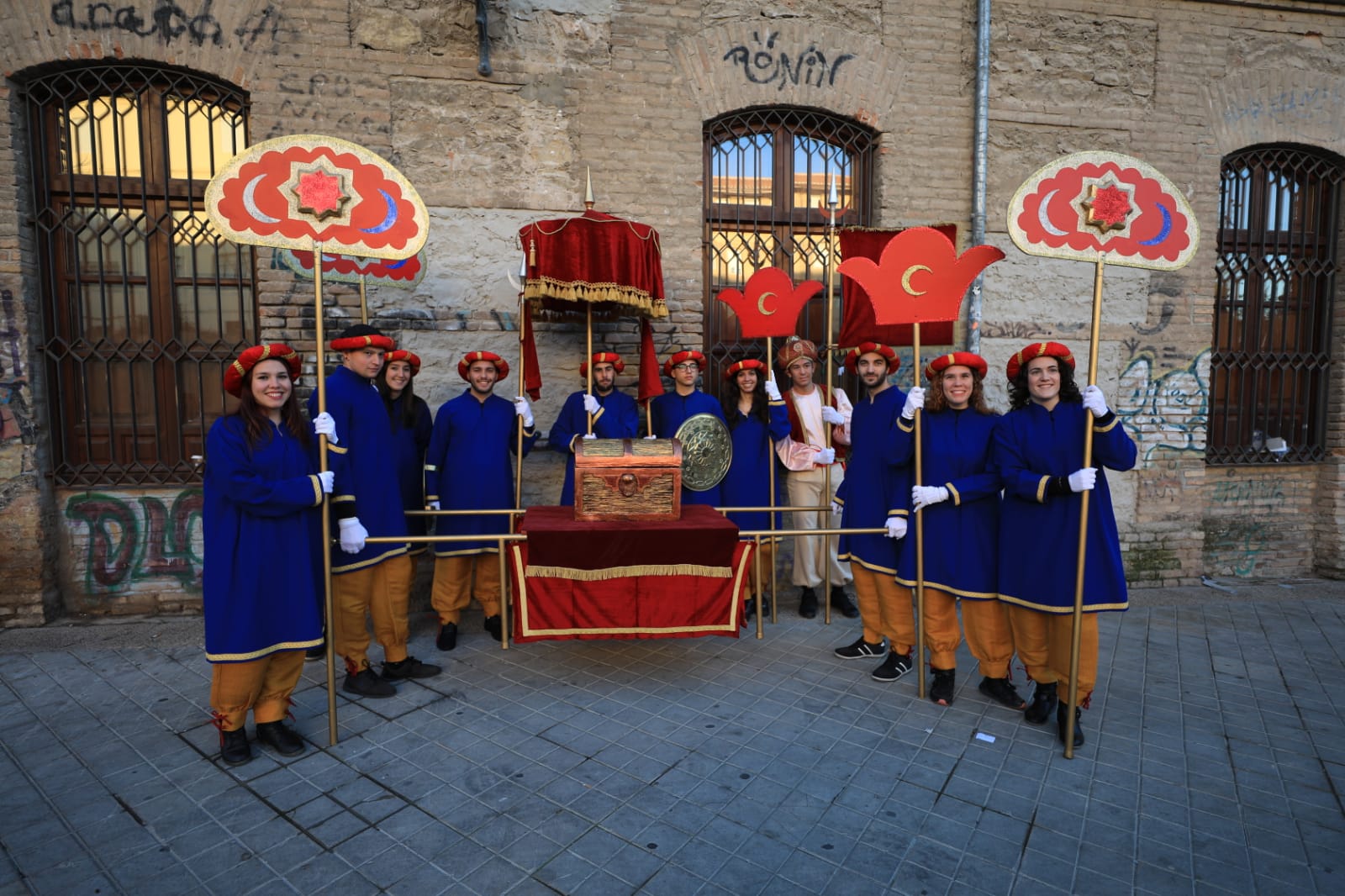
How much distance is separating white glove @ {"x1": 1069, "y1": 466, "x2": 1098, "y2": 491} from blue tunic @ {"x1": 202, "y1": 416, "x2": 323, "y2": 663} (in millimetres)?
3686

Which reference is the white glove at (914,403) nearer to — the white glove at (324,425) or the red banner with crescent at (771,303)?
the red banner with crescent at (771,303)

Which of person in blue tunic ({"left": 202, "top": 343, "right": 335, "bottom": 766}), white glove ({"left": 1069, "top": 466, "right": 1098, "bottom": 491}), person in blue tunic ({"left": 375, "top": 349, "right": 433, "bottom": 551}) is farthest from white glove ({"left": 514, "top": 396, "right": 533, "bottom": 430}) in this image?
white glove ({"left": 1069, "top": 466, "right": 1098, "bottom": 491})

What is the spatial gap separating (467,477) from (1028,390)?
11.8ft

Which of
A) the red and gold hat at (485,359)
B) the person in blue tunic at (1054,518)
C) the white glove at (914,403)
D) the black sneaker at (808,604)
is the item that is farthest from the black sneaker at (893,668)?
the red and gold hat at (485,359)

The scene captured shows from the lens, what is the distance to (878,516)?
177 inches

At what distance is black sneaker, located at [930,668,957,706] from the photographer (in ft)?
13.6

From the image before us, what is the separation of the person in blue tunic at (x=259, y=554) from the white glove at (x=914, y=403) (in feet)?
10.3

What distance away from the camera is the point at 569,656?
479 cm

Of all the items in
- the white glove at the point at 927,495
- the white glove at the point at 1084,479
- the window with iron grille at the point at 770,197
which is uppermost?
the window with iron grille at the point at 770,197

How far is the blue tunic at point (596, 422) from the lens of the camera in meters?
5.45

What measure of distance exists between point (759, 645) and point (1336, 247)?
713 centimetres

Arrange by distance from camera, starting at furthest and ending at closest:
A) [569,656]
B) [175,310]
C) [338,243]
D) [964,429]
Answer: [175,310] < [569,656] < [964,429] < [338,243]

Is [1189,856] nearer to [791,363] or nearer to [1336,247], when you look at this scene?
[791,363]

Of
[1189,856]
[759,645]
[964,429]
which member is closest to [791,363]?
[964,429]
